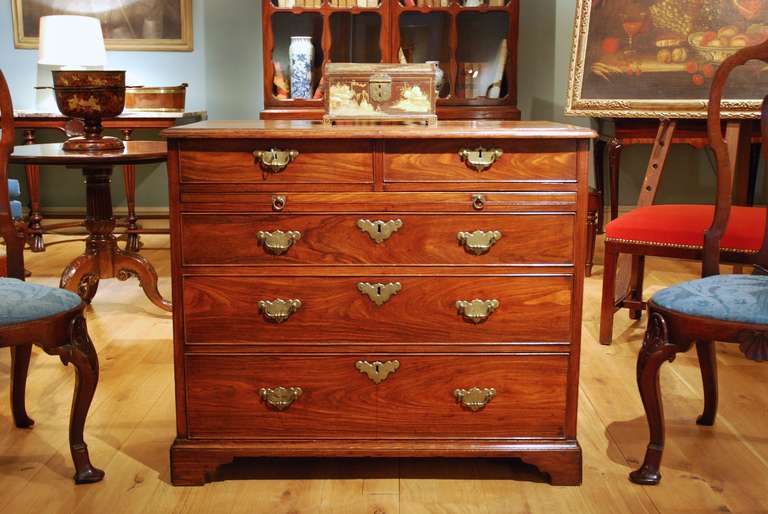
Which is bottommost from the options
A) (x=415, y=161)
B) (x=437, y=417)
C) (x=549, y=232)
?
(x=437, y=417)

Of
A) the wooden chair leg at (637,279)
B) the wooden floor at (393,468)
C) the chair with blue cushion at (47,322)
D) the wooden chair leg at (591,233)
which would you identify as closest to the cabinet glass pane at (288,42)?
the wooden chair leg at (591,233)

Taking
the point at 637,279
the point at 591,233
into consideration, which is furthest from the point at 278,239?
the point at 591,233

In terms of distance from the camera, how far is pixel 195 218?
2422 mm

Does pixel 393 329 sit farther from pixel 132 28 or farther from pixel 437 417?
pixel 132 28

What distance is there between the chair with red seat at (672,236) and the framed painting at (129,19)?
151 inches

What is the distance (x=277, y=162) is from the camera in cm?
239

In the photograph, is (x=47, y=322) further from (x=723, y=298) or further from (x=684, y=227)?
(x=684, y=227)

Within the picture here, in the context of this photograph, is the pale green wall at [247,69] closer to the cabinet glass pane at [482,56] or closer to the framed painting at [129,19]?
the framed painting at [129,19]

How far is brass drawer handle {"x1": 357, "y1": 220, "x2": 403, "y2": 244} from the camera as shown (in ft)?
7.93

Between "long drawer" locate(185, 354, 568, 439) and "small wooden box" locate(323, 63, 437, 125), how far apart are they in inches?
27.0

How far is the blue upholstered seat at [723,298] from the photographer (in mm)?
2285

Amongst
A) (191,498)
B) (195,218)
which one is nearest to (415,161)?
(195,218)

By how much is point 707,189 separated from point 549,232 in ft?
14.5

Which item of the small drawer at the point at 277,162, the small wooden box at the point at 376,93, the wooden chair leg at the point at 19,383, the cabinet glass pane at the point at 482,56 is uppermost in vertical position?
the cabinet glass pane at the point at 482,56
